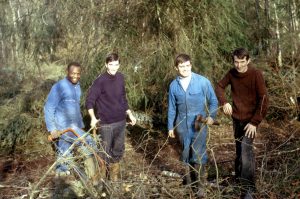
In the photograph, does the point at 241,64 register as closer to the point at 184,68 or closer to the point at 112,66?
the point at 184,68

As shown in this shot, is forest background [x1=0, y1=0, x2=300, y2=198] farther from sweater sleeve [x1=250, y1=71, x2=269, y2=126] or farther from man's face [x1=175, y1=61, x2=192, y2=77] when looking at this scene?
sweater sleeve [x1=250, y1=71, x2=269, y2=126]

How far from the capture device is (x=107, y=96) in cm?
487

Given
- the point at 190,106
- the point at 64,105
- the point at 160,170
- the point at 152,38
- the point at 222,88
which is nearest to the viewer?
the point at 190,106

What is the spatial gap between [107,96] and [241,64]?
1835mm

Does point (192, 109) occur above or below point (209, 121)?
above

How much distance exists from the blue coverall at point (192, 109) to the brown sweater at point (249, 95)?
0.25 meters

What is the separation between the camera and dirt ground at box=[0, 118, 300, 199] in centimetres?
390

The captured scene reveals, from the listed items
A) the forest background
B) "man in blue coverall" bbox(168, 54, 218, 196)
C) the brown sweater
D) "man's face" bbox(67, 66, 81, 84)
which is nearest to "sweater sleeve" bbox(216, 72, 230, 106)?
the brown sweater

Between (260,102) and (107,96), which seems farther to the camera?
(107,96)

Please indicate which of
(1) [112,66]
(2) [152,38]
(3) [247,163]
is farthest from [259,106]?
(2) [152,38]

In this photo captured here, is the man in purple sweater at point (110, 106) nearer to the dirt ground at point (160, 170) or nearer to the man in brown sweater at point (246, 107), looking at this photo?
the dirt ground at point (160, 170)

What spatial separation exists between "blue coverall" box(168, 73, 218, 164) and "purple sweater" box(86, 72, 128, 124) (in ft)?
3.06

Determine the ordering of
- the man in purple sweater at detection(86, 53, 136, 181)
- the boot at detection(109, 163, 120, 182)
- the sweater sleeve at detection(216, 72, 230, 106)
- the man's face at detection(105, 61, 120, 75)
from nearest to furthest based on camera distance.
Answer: the sweater sleeve at detection(216, 72, 230, 106) → the boot at detection(109, 163, 120, 182) → the man's face at detection(105, 61, 120, 75) → the man in purple sweater at detection(86, 53, 136, 181)

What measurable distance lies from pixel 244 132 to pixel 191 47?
3.81 meters
